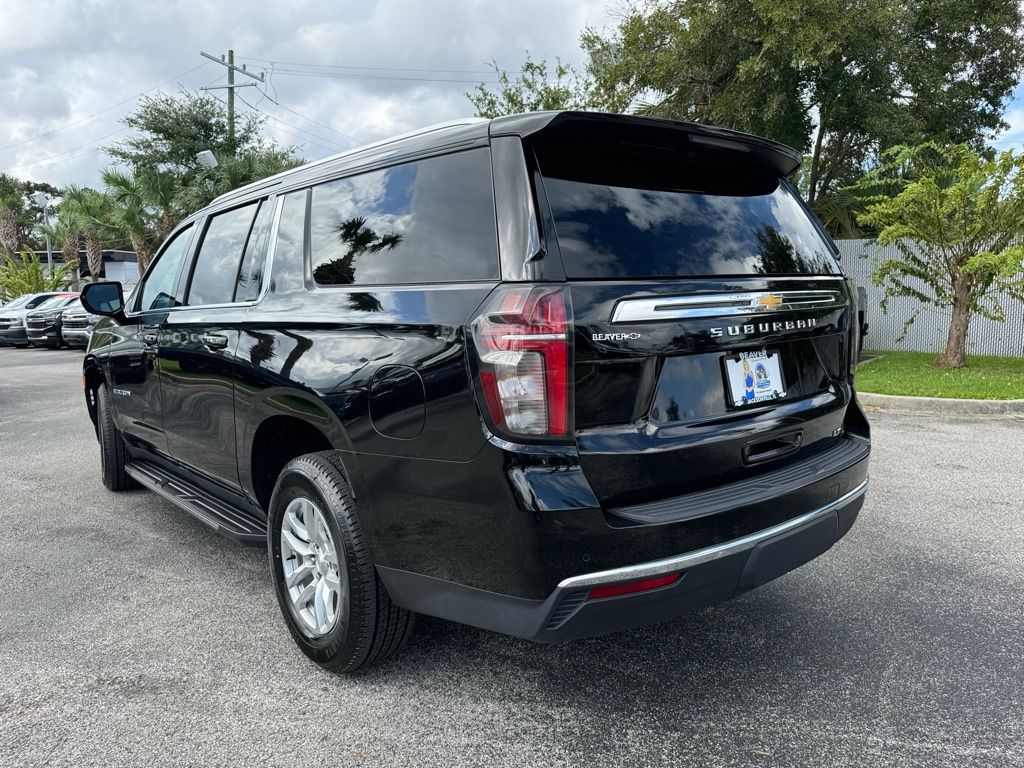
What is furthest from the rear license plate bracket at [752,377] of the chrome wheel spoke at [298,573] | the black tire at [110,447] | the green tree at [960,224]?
the green tree at [960,224]

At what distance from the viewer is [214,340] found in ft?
11.2

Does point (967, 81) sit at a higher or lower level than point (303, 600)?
higher

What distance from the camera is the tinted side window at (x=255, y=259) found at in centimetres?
330

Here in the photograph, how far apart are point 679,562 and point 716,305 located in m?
0.79

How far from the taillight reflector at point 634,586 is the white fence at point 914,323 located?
41.4 feet

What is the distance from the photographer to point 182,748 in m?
2.37

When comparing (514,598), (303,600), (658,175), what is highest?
(658,175)

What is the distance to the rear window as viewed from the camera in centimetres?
231

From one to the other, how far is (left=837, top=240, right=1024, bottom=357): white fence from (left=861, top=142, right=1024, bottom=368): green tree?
2.49 m

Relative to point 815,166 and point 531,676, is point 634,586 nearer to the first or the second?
point 531,676

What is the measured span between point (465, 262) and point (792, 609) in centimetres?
211

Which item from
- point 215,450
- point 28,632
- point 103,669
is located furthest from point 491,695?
point 28,632

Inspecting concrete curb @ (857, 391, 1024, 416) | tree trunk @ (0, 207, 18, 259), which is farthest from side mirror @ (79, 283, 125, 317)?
tree trunk @ (0, 207, 18, 259)

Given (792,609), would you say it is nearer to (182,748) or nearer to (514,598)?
(514,598)
